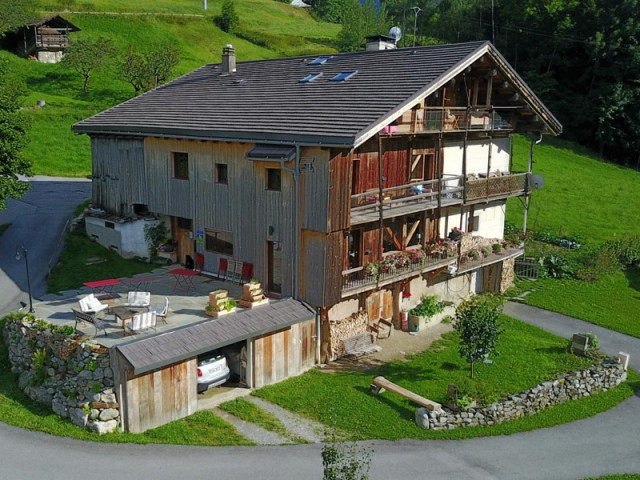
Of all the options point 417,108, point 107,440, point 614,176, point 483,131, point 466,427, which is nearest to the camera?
point 107,440

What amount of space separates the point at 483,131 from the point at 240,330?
51.7 feet

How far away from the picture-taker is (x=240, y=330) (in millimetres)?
19938

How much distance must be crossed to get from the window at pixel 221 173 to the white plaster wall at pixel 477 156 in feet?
32.9

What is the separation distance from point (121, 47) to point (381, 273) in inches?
2730

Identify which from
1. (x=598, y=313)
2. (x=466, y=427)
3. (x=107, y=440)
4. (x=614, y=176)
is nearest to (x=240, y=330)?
(x=107, y=440)

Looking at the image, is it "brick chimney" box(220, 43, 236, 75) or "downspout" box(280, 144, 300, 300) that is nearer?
"downspout" box(280, 144, 300, 300)

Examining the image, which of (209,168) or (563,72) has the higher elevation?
(563,72)

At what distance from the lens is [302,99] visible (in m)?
24.7

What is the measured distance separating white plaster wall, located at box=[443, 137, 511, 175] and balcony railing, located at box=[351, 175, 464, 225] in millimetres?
702

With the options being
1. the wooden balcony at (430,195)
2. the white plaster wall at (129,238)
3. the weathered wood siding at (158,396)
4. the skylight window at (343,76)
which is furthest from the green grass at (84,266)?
the skylight window at (343,76)

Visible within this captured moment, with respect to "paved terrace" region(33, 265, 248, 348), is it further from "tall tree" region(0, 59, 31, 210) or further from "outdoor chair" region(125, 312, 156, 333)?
"tall tree" region(0, 59, 31, 210)

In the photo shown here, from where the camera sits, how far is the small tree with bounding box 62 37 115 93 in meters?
66.9

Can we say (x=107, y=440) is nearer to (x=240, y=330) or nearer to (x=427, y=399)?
(x=240, y=330)

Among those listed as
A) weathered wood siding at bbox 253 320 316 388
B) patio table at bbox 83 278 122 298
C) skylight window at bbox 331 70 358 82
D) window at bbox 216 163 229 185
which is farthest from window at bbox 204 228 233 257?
skylight window at bbox 331 70 358 82
